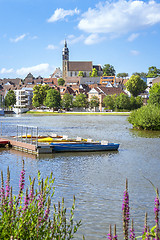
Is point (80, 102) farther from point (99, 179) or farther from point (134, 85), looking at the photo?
point (99, 179)

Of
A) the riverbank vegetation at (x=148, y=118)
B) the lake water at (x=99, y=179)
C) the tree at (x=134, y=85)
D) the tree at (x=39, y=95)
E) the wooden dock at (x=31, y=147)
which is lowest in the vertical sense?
the lake water at (x=99, y=179)

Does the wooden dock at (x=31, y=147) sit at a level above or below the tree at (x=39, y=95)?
below

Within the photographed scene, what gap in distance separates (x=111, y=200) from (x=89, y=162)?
43.1 feet

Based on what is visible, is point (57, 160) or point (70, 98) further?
point (70, 98)

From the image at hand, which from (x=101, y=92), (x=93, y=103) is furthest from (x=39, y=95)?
(x=101, y=92)

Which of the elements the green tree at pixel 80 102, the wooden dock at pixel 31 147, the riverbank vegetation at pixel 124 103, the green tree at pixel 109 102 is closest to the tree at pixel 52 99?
the green tree at pixel 80 102

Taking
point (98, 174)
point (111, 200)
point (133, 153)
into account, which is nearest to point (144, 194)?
point (111, 200)

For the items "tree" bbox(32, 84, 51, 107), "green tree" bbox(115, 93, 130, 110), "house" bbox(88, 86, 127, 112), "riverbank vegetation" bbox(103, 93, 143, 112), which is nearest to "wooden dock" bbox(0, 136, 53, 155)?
"green tree" bbox(115, 93, 130, 110)

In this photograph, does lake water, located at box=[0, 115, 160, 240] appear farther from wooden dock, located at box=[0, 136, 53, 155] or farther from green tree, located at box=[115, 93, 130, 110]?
green tree, located at box=[115, 93, 130, 110]

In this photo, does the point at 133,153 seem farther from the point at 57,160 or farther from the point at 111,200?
the point at 111,200

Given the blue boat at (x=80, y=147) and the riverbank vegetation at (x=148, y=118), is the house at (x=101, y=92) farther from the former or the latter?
the blue boat at (x=80, y=147)

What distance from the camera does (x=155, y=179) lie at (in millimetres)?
25016

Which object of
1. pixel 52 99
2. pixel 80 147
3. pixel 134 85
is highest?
pixel 134 85

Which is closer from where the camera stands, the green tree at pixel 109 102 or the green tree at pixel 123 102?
the green tree at pixel 123 102
